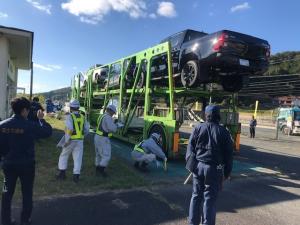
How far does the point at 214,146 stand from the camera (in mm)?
4516

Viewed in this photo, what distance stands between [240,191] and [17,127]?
16.1ft

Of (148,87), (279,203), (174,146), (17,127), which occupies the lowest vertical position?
(279,203)

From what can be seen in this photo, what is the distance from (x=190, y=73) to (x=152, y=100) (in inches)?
68.8

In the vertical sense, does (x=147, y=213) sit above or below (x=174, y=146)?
below

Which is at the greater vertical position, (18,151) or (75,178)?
(18,151)

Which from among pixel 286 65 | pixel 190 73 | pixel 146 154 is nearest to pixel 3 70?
pixel 190 73

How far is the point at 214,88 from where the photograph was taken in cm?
1135

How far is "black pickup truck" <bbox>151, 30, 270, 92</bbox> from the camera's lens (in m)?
9.20

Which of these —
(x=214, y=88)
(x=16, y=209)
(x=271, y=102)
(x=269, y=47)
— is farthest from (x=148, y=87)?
(x=271, y=102)

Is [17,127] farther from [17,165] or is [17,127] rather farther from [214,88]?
[214,88]

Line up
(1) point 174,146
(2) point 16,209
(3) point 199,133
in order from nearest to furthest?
(3) point 199,133, (2) point 16,209, (1) point 174,146

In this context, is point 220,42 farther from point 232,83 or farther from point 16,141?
point 16,141

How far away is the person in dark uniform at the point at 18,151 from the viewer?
14.0 feet

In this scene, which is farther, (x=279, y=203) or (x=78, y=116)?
(x=78, y=116)
